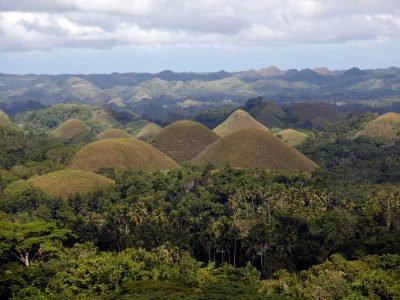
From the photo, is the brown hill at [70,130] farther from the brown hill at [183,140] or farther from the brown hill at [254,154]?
the brown hill at [254,154]

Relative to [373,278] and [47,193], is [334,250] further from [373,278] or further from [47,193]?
[47,193]

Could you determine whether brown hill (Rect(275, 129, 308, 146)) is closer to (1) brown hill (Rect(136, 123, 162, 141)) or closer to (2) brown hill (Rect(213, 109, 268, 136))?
(2) brown hill (Rect(213, 109, 268, 136))

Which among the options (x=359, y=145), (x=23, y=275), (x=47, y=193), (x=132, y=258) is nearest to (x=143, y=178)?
(x=47, y=193)

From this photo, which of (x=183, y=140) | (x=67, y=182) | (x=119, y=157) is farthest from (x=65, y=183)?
(x=183, y=140)

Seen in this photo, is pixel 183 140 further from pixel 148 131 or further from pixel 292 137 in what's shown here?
pixel 148 131

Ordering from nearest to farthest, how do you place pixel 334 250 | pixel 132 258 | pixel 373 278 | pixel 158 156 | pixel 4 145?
1. pixel 373 278
2. pixel 132 258
3. pixel 334 250
4. pixel 158 156
5. pixel 4 145
